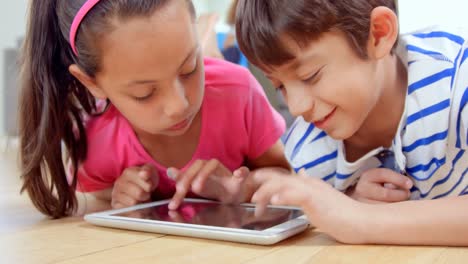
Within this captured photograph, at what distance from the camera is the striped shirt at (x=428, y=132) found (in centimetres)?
80

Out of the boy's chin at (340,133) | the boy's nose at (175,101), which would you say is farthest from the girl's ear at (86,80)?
the boy's chin at (340,133)

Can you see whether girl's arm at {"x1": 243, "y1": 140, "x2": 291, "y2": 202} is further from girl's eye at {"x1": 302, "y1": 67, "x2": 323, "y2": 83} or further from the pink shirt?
girl's eye at {"x1": 302, "y1": 67, "x2": 323, "y2": 83}

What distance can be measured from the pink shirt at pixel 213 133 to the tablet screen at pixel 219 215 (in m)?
0.19

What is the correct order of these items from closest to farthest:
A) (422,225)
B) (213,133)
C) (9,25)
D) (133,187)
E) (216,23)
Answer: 1. (422,225)
2. (133,187)
3. (213,133)
4. (216,23)
5. (9,25)

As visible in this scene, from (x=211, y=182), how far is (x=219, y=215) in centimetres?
17

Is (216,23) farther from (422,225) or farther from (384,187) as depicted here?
(422,225)

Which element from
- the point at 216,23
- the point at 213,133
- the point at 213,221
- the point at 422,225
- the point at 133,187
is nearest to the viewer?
the point at 422,225

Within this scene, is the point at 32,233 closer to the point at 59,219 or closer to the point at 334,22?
the point at 59,219

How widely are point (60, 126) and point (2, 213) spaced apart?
0.63ft

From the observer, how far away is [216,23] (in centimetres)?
177

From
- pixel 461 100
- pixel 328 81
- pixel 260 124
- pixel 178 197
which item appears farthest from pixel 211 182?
pixel 461 100

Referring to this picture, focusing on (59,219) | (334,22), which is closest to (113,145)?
(59,219)

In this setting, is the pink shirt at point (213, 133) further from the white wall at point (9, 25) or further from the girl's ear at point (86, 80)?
the white wall at point (9, 25)

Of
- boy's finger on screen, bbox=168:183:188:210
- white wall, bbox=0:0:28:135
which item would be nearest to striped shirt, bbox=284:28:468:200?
boy's finger on screen, bbox=168:183:188:210
